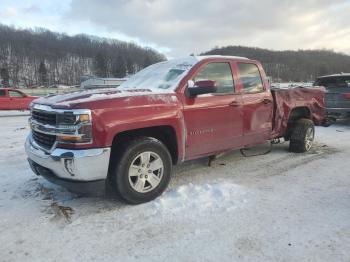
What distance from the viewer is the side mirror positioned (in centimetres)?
471

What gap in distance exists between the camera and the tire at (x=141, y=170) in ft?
13.7

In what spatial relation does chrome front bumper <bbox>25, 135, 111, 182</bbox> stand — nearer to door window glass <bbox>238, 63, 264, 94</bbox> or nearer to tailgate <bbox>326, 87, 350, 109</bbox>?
door window glass <bbox>238, 63, 264, 94</bbox>

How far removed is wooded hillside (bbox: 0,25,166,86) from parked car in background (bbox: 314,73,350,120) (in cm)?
9205

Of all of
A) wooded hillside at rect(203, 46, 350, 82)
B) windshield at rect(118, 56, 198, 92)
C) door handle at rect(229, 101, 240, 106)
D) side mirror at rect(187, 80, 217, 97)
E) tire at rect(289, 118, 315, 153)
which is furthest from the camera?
wooded hillside at rect(203, 46, 350, 82)

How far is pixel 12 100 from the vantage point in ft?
67.1

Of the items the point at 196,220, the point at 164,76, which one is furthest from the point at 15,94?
the point at 196,220

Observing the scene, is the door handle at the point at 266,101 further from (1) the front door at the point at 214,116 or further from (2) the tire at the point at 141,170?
(2) the tire at the point at 141,170

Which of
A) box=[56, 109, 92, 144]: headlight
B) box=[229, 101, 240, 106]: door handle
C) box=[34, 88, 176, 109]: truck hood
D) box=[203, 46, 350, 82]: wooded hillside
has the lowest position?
box=[56, 109, 92, 144]: headlight

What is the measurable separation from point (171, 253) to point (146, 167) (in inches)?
53.5

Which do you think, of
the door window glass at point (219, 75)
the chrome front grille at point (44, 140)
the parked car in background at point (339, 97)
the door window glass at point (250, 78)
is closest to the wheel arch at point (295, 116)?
the door window glass at point (250, 78)

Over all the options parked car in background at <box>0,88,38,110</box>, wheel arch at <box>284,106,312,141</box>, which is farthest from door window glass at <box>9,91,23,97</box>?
wheel arch at <box>284,106,312,141</box>

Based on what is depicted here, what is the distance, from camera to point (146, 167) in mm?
4391

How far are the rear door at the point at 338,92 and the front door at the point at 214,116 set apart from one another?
656 centimetres

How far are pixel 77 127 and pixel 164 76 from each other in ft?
6.22
